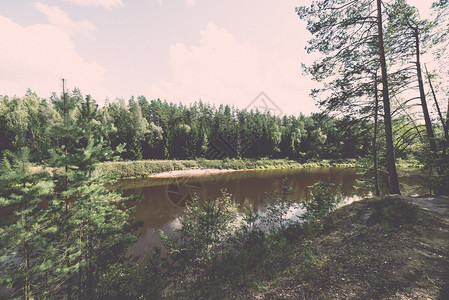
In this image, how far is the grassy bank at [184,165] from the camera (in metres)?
28.0

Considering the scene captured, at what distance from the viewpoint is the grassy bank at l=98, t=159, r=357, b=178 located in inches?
1103

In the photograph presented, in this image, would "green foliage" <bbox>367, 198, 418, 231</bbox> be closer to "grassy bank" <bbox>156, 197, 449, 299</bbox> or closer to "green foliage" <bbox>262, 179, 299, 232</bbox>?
"grassy bank" <bbox>156, 197, 449, 299</bbox>

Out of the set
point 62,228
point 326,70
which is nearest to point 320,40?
point 326,70

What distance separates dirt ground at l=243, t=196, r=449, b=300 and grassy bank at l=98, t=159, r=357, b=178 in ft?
61.5

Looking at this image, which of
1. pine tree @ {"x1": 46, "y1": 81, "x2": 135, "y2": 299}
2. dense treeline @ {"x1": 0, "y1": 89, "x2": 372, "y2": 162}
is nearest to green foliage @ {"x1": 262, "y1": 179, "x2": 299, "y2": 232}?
pine tree @ {"x1": 46, "y1": 81, "x2": 135, "y2": 299}

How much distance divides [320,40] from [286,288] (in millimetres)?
9673

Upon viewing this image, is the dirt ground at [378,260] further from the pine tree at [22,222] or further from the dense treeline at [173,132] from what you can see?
the dense treeline at [173,132]

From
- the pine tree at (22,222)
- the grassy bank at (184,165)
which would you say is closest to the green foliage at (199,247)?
the pine tree at (22,222)

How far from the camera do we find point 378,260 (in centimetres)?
449

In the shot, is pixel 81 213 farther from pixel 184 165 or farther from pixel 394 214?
pixel 184 165

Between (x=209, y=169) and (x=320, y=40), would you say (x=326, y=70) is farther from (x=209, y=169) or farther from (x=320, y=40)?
(x=209, y=169)

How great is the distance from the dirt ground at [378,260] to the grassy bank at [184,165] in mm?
18737

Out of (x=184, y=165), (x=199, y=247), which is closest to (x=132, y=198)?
(x=199, y=247)

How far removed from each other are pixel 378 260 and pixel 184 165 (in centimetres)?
3295
